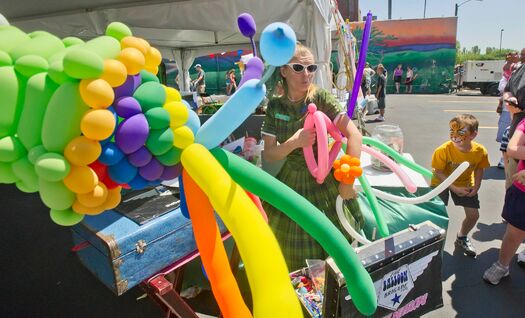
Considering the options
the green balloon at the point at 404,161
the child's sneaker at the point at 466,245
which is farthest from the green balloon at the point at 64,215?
the child's sneaker at the point at 466,245

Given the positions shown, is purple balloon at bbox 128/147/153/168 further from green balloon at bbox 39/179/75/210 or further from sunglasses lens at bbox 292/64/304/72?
sunglasses lens at bbox 292/64/304/72

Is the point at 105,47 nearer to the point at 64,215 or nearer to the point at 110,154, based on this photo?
the point at 110,154

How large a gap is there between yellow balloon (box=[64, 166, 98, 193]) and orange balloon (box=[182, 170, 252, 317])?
18 centimetres

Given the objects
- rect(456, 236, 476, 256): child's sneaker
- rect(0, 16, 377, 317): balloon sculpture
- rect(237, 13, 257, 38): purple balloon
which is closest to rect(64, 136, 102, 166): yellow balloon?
rect(0, 16, 377, 317): balloon sculpture

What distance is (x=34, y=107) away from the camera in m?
0.54

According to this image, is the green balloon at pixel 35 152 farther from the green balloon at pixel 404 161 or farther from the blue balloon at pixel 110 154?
the green balloon at pixel 404 161

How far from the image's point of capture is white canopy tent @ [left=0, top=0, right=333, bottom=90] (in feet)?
10.5

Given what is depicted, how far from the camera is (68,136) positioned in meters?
0.54

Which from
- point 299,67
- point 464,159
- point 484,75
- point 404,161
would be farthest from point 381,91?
point 484,75

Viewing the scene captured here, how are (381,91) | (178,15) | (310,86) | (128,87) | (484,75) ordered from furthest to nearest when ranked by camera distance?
(484,75) < (381,91) < (178,15) < (310,86) < (128,87)

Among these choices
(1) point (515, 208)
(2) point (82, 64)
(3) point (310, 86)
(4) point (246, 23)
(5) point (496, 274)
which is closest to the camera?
(2) point (82, 64)

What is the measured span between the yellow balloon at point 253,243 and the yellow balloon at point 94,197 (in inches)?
6.5

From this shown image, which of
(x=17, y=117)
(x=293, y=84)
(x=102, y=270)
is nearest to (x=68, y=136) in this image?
(x=17, y=117)

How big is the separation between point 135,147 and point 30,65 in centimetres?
20
